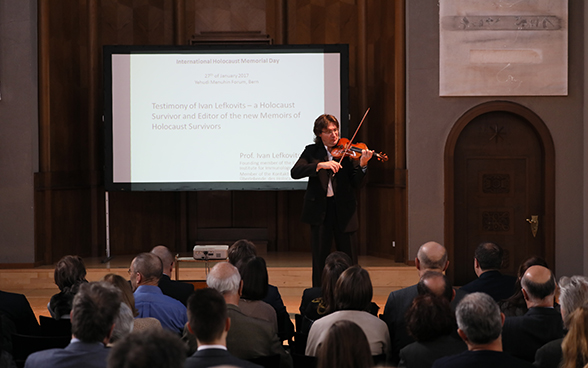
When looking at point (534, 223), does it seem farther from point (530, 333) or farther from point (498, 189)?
point (530, 333)

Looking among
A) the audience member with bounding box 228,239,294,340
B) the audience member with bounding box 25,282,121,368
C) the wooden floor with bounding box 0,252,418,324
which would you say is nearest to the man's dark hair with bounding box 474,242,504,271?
the audience member with bounding box 228,239,294,340

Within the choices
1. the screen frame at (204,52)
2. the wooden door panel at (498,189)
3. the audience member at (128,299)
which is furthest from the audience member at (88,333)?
the wooden door panel at (498,189)

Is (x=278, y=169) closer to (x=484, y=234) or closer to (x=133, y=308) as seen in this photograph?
(x=484, y=234)

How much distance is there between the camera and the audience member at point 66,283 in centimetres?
341

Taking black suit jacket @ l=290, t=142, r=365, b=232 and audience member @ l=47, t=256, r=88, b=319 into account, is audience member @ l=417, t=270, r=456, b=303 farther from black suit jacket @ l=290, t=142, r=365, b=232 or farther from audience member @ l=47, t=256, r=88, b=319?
black suit jacket @ l=290, t=142, r=365, b=232

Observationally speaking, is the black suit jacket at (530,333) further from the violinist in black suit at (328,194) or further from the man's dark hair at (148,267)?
the violinist in black suit at (328,194)

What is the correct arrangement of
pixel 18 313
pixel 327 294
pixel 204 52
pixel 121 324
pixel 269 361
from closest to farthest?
pixel 121 324, pixel 269 361, pixel 327 294, pixel 18 313, pixel 204 52

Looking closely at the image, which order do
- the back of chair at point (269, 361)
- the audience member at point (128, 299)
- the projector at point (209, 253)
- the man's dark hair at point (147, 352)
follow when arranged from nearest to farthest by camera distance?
1. the man's dark hair at point (147, 352)
2. the back of chair at point (269, 361)
3. the audience member at point (128, 299)
4. the projector at point (209, 253)

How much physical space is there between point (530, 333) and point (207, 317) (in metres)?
1.55

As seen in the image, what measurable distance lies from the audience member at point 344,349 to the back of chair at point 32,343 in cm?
147

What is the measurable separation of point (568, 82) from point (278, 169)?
11.0 feet

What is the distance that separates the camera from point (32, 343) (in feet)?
9.20

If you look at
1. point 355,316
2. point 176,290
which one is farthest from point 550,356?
point 176,290

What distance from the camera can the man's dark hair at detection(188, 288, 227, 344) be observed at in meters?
2.10
